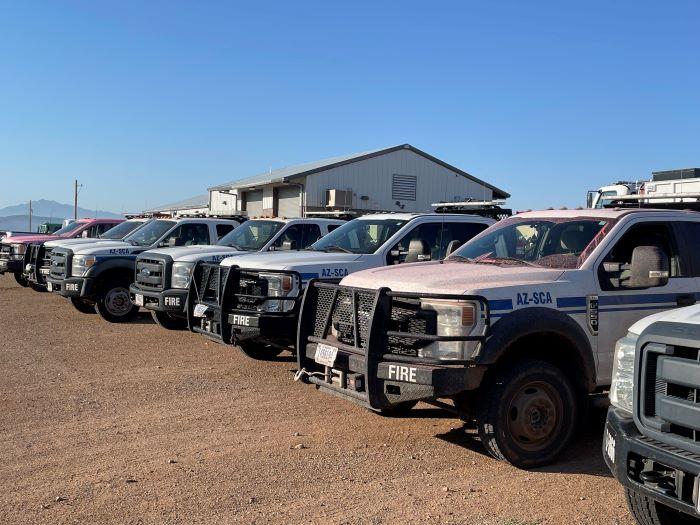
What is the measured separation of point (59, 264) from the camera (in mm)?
13609

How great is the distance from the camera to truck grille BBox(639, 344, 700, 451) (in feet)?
11.1

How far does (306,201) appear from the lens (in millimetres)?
31906

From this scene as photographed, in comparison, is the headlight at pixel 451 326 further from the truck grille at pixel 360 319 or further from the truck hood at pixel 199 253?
the truck hood at pixel 199 253

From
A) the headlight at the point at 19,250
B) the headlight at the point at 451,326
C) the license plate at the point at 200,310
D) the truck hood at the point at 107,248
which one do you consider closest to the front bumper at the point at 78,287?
the truck hood at the point at 107,248

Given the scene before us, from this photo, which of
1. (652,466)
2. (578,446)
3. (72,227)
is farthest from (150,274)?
(72,227)

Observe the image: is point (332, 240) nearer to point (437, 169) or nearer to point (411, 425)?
point (411, 425)

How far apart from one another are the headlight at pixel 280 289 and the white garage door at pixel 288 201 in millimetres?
24364

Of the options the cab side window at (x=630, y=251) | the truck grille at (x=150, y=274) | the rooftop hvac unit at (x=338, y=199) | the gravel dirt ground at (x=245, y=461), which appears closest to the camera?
the gravel dirt ground at (x=245, y=461)

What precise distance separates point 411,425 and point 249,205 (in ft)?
103

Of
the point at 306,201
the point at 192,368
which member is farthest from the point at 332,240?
the point at 306,201

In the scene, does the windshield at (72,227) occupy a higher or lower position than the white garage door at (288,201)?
lower

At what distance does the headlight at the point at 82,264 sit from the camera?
1293 cm

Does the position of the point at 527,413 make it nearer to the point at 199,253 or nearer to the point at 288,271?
the point at 288,271

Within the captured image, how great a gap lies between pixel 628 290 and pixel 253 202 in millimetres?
31871
